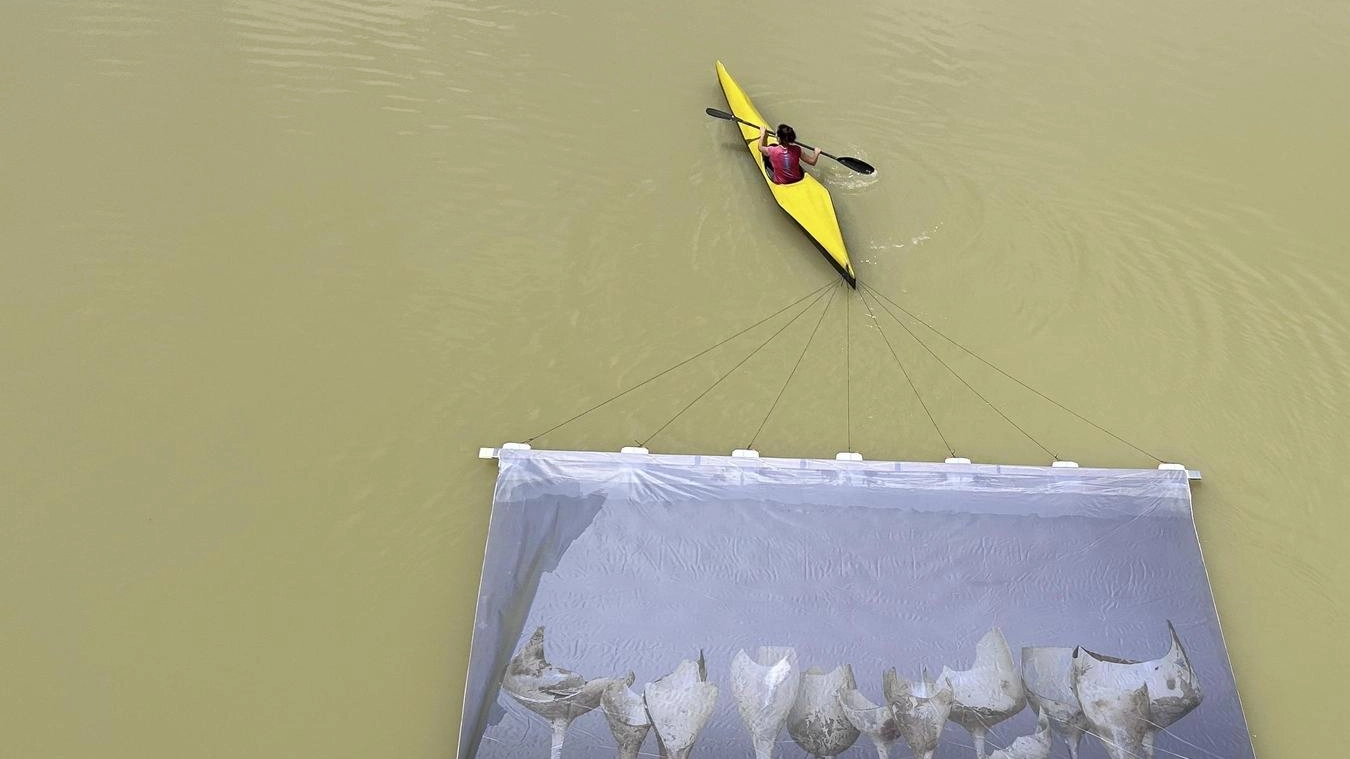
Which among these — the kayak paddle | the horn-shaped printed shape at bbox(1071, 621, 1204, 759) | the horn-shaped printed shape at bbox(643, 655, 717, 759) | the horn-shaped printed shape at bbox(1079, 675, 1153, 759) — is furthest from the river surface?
the horn-shaped printed shape at bbox(643, 655, 717, 759)

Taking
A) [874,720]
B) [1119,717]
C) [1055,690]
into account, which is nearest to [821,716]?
[874,720]

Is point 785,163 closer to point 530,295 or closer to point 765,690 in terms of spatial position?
point 530,295

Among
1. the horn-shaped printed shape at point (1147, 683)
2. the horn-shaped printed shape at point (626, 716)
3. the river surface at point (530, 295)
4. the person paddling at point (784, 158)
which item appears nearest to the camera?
the horn-shaped printed shape at point (626, 716)

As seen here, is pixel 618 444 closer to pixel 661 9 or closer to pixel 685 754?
pixel 685 754

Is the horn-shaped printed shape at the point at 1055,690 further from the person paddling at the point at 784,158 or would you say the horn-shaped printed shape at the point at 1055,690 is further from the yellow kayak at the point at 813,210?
the person paddling at the point at 784,158

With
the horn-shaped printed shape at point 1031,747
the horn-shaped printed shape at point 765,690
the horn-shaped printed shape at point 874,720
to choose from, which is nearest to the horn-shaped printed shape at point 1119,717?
the horn-shaped printed shape at point 1031,747

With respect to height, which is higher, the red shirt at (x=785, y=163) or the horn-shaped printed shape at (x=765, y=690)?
the red shirt at (x=785, y=163)

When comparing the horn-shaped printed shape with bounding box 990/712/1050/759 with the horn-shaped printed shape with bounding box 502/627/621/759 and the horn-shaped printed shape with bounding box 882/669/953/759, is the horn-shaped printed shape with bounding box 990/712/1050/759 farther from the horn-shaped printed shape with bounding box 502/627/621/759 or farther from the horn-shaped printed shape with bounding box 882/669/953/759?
the horn-shaped printed shape with bounding box 502/627/621/759
